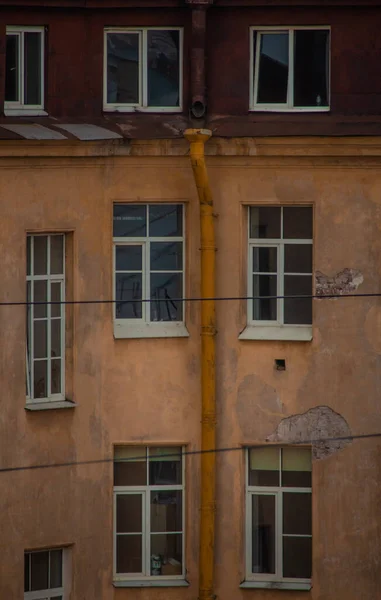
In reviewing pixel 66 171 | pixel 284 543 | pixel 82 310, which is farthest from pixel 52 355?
pixel 284 543

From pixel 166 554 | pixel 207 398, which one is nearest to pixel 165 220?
pixel 207 398

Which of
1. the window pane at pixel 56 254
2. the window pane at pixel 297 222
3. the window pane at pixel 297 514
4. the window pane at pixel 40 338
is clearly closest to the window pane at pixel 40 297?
the window pane at pixel 40 338

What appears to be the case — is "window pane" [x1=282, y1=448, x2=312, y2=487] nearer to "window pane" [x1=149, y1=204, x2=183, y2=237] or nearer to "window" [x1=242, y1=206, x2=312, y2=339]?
"window" [x1=242, y1=206, x2=312, y2=339]

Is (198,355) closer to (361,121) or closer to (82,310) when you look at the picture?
(82,310)

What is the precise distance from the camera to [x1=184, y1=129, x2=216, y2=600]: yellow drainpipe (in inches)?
1016

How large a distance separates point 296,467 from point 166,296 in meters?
3.40

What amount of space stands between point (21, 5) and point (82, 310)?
4.78 m

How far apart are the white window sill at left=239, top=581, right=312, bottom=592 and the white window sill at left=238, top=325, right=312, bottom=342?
12.7 ft

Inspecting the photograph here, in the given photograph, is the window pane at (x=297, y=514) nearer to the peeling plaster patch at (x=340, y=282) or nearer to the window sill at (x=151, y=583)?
the window sill at (x=151, y=583)

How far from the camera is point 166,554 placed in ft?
87.6

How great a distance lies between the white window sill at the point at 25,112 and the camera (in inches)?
1021

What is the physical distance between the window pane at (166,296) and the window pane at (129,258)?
32 centimetres

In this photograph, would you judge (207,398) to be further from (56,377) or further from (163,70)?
(163,70)

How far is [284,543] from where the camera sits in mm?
26594
